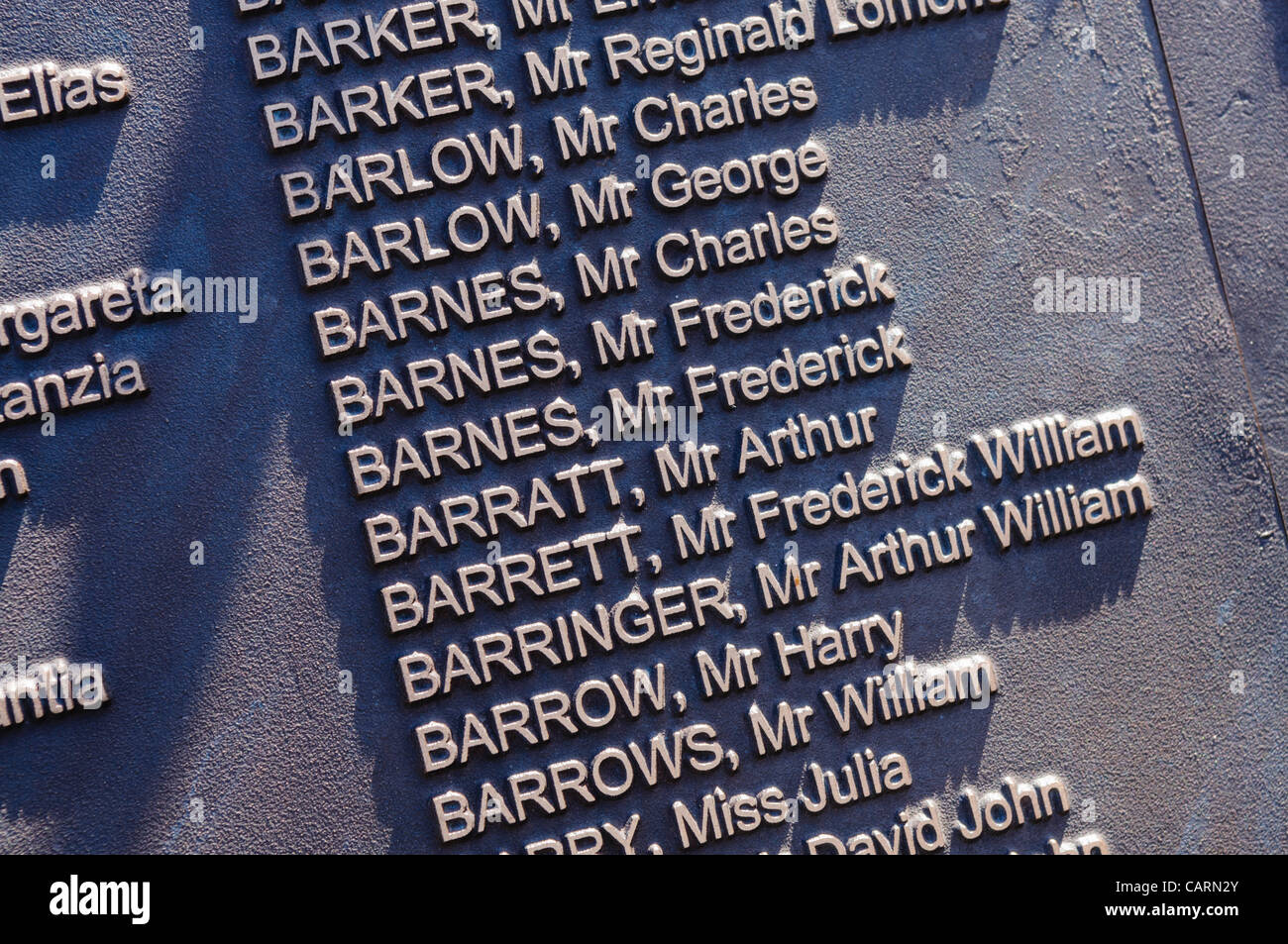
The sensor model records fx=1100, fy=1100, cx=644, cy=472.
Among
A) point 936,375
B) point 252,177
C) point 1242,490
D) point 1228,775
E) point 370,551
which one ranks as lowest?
point 1228,775

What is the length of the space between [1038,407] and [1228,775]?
1327 millimetres

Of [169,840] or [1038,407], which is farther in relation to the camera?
[1038,407]

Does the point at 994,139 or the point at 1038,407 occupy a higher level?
the point at 994,139

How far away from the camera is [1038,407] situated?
3.52 metres

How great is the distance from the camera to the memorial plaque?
323cm

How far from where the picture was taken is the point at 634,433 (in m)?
3.35

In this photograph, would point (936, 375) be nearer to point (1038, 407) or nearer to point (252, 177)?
point (1038, 407)

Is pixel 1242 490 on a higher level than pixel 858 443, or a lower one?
lower

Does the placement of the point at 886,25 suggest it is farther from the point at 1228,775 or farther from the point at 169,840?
the point at 169,840

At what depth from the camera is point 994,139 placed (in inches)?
139

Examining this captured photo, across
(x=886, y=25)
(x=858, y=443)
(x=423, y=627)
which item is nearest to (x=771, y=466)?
(x=858, y=443)

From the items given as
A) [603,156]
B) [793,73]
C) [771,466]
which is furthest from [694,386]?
[793,73]

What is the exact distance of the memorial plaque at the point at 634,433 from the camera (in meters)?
3.23

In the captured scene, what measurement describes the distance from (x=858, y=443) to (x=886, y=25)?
1.34 meters
